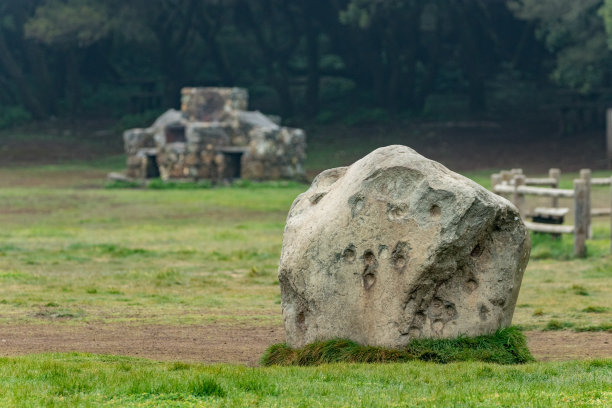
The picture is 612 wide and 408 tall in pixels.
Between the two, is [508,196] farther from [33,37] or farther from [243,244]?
[33,37]

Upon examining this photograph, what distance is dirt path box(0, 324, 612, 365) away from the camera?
1106 centimetres

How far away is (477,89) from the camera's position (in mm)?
53312

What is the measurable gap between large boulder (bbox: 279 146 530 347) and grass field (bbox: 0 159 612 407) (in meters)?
0.67

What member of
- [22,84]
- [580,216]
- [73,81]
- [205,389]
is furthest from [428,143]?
[205,389]

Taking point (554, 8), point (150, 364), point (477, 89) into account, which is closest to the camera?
point (150, 364)

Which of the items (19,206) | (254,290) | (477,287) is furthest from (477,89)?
(477,287)

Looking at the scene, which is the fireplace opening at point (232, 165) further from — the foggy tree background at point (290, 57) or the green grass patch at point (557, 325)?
the green grass patch at point (557, 325)

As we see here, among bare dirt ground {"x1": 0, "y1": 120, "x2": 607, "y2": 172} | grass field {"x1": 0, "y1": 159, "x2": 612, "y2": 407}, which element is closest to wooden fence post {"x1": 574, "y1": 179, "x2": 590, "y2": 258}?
grass field {"x1": 0, "y1": 159, "x2": 612, "y2": 407}

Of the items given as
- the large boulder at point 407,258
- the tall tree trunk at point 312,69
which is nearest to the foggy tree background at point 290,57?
the tall tree trunk at point 312,69

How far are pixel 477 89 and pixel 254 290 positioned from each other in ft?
125

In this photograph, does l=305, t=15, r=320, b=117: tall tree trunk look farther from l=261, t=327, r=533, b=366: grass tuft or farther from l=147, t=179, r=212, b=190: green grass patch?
l=261, t=327, r=533, b=366: grass tuft

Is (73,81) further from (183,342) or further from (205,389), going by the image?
(205,389)

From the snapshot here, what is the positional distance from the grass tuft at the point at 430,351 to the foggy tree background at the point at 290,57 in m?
39.3

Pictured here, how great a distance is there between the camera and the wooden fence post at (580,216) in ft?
65.2
